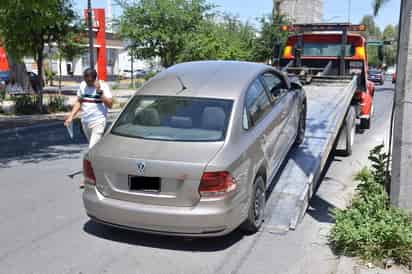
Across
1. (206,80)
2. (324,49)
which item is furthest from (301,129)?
(324,49)

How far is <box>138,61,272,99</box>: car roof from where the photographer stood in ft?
17.4

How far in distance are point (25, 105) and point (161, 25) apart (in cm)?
721

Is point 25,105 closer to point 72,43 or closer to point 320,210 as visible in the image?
point 72,43

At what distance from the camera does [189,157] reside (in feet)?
14.7

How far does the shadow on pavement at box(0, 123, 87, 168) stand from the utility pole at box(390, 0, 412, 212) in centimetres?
630

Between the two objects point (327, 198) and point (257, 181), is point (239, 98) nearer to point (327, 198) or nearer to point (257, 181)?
point (257, 181)

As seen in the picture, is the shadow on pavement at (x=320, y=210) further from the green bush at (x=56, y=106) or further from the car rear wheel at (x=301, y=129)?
the green bush at (x=56, y=106)

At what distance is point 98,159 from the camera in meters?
4.73

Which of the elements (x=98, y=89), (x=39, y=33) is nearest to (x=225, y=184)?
(x=98, y=89)

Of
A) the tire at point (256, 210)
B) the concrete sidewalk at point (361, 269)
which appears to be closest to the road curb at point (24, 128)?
the tire at point (256, 210)

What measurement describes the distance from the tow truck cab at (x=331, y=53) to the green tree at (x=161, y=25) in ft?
32.3

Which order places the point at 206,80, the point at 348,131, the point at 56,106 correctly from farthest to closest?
1. the point at 56,106
2. the point at 348,131
3. the point at 206,80

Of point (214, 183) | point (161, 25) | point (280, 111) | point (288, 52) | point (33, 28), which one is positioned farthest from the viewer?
point (161, 25)

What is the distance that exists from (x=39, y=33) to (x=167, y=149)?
1434cm
